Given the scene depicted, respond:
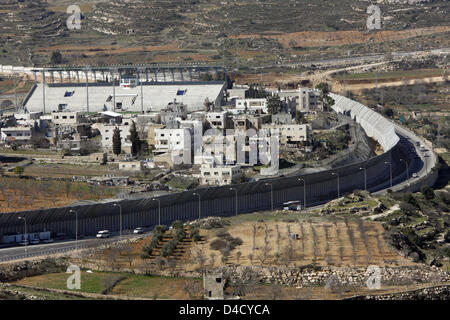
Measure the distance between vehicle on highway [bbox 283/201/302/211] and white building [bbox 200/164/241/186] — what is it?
3097mm

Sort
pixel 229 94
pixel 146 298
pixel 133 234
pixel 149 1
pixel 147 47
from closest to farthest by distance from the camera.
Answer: pixel 146 298 → pixel 133 234 → pixel 229 94 → pixel 147 47 → pixel 149 1

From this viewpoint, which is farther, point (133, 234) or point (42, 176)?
point (42, 176)

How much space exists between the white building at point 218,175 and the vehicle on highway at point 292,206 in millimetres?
3097

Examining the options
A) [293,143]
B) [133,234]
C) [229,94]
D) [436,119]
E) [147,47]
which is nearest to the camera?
[133,234]

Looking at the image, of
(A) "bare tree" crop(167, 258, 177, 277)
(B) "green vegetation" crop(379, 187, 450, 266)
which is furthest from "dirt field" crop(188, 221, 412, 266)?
(A) "bare tree" crop(167, 258, 177, 277)

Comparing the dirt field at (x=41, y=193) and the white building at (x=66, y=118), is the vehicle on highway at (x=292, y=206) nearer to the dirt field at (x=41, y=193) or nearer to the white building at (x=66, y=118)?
the dirt field at (x=41, y=193)

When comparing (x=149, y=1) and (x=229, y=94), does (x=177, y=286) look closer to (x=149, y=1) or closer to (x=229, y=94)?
(x=229, y=94)

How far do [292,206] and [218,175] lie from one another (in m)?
4.30

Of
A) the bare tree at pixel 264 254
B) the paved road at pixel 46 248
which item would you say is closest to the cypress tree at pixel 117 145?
the paved road at pixel 46 248

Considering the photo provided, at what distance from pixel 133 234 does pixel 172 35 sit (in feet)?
292

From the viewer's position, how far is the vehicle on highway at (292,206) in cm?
6694

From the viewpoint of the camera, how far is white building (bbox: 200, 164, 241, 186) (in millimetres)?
69188

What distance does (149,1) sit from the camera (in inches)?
6452

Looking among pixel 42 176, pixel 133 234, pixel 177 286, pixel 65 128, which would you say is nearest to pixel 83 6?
pixel 65 128
